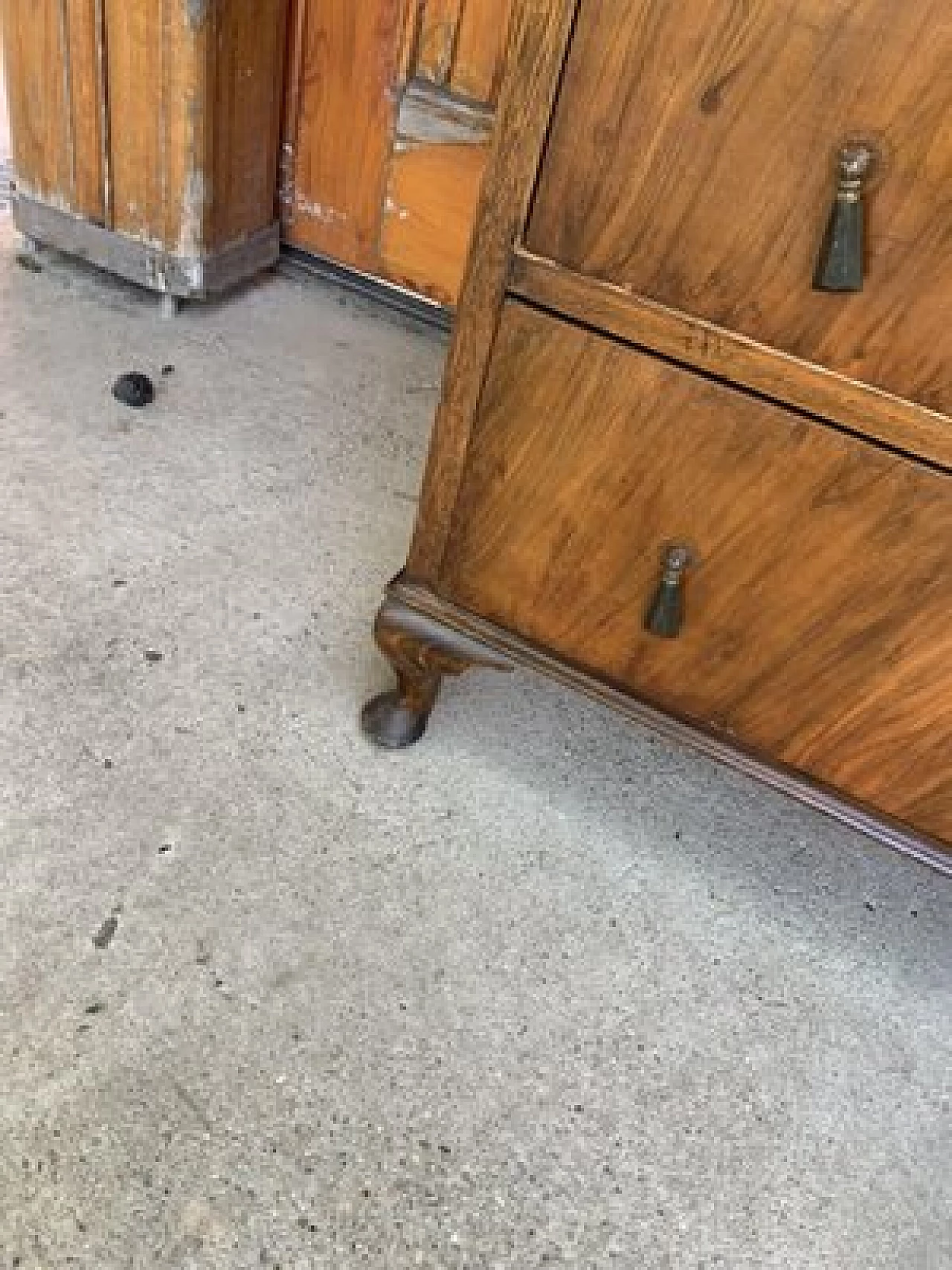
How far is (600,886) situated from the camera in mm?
1120

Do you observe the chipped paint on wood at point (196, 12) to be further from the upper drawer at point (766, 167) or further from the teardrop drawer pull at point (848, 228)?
the teardrop drawer pull at point (848, 228)

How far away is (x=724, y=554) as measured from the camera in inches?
36.3

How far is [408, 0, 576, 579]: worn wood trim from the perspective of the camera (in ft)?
2.61

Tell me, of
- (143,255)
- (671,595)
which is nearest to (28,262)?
(143,255)

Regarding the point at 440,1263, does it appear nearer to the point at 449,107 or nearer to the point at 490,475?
the point at 490,475

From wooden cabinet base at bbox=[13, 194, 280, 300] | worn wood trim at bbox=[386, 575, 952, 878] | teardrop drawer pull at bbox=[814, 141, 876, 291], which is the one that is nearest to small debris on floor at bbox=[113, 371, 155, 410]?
wooden cabinet base at bbox=[13, 194, 280, 300]

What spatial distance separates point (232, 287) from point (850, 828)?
1.14 metres

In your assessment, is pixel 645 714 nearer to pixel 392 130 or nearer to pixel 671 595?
pixel 671 595

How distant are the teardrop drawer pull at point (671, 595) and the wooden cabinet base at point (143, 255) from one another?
2.96 feet

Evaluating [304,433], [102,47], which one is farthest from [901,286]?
[102,47]

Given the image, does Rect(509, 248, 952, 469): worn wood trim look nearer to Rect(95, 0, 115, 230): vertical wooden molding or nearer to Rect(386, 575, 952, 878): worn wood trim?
Rect(386, 575, 952, 878): worn wood trim

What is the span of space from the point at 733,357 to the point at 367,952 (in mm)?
547

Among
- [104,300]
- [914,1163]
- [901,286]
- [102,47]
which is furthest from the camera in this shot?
[104,300]

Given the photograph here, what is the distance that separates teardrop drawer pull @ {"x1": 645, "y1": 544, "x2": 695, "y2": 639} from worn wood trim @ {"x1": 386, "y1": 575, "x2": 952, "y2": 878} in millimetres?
89
